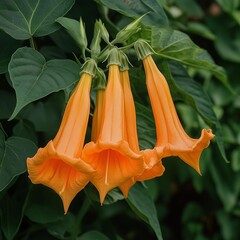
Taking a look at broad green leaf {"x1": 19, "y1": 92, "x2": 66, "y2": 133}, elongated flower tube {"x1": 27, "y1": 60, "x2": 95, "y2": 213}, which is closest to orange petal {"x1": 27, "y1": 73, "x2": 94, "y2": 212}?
elongated flower tube {"x1": 27, "y1": 60, "x2": 95, "y2": 213}

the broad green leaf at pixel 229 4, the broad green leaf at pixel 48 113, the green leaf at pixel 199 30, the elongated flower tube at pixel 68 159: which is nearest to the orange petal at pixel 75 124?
the elongated flower tube at pixel 68 159

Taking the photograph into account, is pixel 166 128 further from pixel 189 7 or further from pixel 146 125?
pixel 189 7

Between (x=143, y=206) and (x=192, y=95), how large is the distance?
0.31 metres

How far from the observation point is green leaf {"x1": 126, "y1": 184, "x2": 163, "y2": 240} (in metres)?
1.41

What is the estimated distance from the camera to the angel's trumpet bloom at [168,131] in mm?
1188

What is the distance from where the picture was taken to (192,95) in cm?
155

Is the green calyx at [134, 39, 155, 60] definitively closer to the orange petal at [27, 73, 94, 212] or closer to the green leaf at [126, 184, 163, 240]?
the orange petal at [27, 73, 94, 212]

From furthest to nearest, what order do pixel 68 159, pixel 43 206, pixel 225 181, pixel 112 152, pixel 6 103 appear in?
pixel 225 181 → pixel 43 206 → pixel 6 103 → pixel 112 152 → pixel 68 159

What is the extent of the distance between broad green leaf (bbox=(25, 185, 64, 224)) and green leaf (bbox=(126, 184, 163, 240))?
20 cm

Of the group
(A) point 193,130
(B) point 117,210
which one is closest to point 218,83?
(A) point 193,130

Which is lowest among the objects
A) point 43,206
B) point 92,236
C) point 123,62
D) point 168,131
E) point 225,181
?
point 225,181

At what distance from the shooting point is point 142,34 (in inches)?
53.7

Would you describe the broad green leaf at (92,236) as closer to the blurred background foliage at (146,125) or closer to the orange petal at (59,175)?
the blurred background foliage at (146,125)

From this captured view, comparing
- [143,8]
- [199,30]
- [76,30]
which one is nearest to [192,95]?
[143,8]
